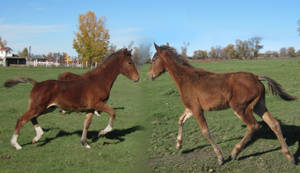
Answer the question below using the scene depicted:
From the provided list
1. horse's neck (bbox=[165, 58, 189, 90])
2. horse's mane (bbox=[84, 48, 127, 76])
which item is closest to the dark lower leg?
horse's neck (bbox=[165, 58, 189, 90])

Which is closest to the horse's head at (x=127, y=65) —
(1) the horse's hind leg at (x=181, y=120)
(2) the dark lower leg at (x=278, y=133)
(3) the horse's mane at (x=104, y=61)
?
(3) the horse's mane at (x=104, y=61)

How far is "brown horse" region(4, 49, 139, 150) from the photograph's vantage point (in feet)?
23.7

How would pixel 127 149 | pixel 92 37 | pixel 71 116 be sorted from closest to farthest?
pixel 127 149, pixel 71 116, pixel 92 37

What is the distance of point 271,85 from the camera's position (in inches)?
281

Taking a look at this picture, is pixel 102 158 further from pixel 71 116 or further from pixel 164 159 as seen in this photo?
pixel 71 116

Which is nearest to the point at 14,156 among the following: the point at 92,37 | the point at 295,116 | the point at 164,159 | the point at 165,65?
the point at 164,159

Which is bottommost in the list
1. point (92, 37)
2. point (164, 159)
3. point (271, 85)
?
point (164, 159)

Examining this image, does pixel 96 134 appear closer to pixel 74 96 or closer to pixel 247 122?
pixel 74 96

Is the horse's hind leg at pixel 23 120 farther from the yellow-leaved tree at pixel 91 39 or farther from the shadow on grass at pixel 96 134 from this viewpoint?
the yellow-leaved tree at pixel 91 39

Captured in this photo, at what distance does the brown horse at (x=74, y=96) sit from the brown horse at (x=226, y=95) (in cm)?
180

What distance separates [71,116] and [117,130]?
2.93 metres

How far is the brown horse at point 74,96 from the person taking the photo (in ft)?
23.7

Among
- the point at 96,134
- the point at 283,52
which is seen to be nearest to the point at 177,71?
the point at 96,134

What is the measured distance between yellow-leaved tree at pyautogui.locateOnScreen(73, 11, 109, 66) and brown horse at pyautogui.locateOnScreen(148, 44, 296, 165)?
2492 inches
